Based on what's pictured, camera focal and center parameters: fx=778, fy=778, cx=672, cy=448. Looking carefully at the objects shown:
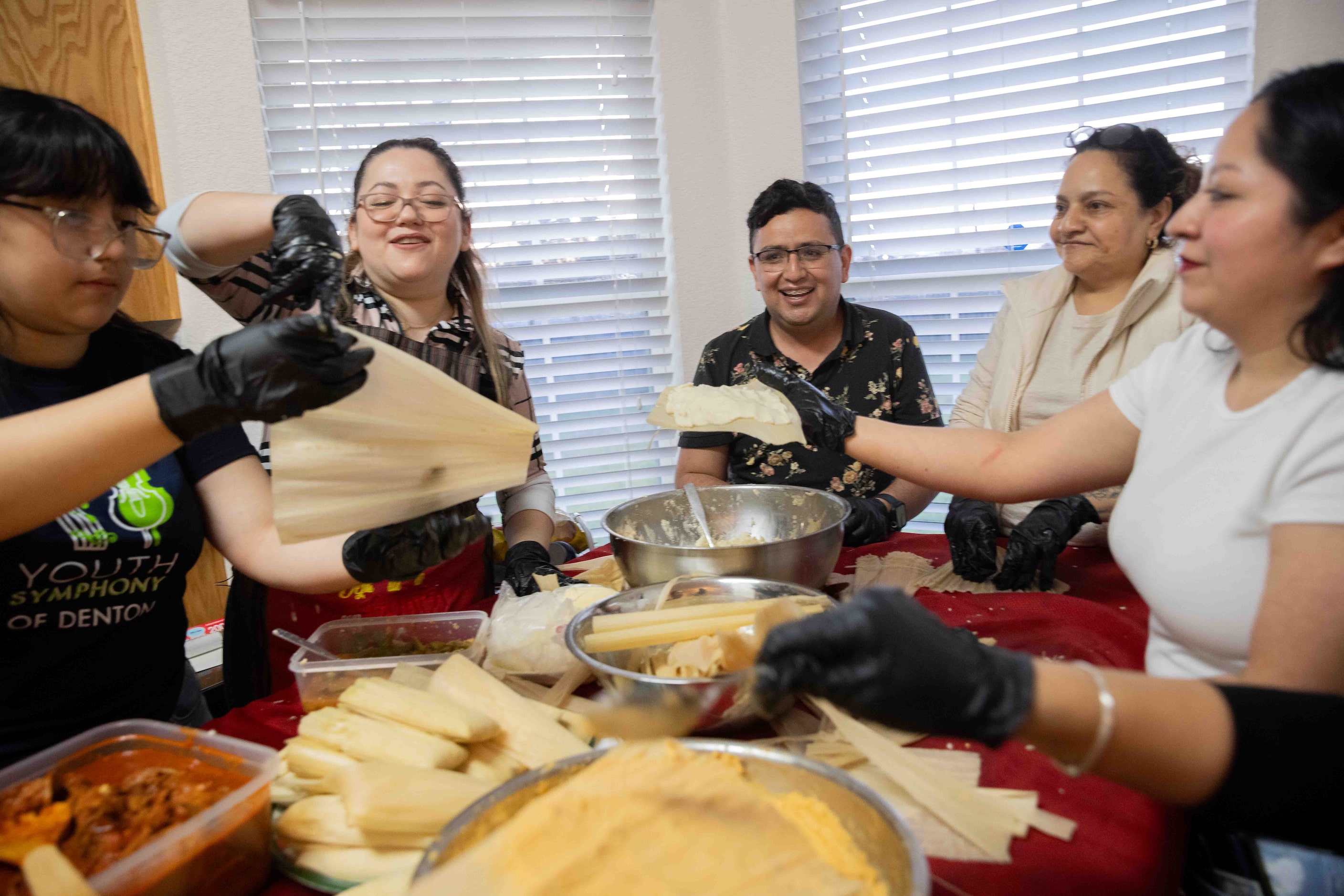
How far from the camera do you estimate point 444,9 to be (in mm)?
3174

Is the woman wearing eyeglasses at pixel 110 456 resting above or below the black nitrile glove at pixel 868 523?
above

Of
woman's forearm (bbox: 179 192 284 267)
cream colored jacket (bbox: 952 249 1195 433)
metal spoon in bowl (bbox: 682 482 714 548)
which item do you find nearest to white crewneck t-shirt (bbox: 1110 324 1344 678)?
metal spoon in bowl (bbox: 682 482 714 548)

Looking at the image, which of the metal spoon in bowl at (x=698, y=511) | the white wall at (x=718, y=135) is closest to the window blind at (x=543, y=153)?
the white wall at (x=718, y=135)

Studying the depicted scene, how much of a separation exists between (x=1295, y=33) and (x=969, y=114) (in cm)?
105

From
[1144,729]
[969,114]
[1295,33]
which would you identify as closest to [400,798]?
[1144,729]

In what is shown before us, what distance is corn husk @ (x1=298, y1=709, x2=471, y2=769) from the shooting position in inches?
36.3

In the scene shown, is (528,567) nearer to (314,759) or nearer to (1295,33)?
(314,759)

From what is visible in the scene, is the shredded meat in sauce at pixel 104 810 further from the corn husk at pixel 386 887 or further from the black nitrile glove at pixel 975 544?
the black nitrile glove at pixel 975 544

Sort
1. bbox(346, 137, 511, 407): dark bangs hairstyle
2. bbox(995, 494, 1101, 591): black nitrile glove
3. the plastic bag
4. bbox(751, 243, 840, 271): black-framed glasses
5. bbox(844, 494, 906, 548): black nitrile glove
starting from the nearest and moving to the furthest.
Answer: the plastic bag < bbox(995, 494, 1101, 591): black nitrile glove < bbox(844, 494, 906, 548): black nitrile glove < bbox(346, 137, 511, 407): dark bangs hairstyle < bbox(751, 243, 840, 271): black-framed glasses

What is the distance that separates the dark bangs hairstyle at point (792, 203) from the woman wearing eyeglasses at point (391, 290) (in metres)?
1.00

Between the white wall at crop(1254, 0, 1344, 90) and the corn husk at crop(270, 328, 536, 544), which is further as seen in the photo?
the white wall at crop(1254, 0, 1344, 90)

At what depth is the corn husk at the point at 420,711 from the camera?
37.5 inches

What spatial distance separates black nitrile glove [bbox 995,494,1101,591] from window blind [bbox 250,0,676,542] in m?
1.93

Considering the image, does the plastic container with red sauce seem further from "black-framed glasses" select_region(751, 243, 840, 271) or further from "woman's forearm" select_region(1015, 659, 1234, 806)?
"black-framed glasses" select_region(751, 243, 840, 271)
